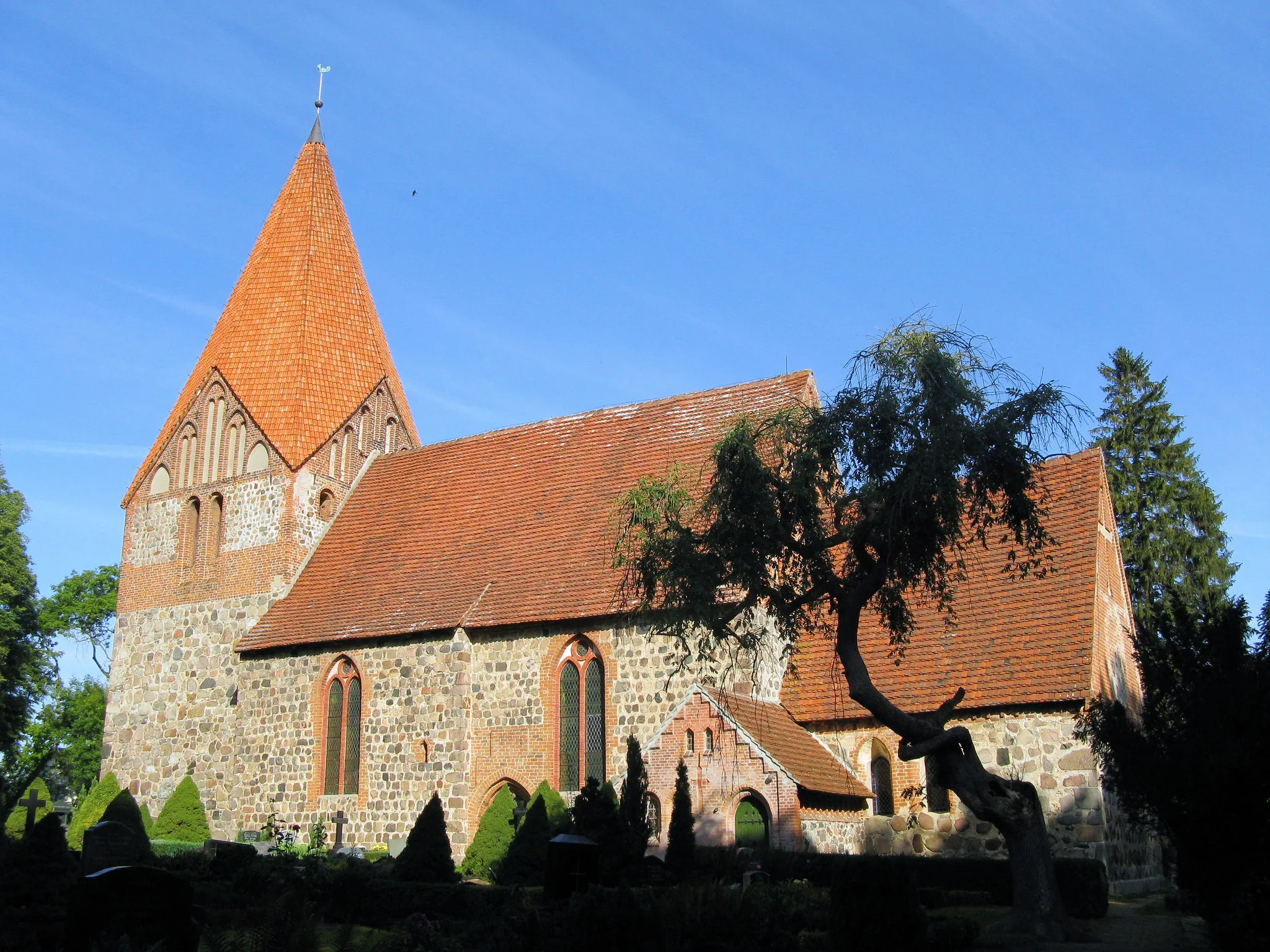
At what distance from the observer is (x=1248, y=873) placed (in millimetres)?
10250

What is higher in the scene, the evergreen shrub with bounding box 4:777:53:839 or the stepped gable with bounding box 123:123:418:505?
the stepped gable with bounding box 123:123:418:505

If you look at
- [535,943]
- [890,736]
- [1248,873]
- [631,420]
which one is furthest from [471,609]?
[1248,873]

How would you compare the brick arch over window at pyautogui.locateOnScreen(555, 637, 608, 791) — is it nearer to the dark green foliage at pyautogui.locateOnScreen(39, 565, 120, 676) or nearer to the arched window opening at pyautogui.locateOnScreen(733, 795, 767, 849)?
the arched window opening at pyautogui.locateOnScreen(733, 795, 767, 849)

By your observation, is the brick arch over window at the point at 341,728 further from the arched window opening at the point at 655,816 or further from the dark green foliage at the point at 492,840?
the arched window opening at the point at 655,816

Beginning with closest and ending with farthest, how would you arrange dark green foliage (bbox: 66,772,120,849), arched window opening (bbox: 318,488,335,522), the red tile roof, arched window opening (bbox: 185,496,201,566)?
the red tile roof
dark green foliage (bbox: 66,772,120,849)
arched window opening (bbox: 318,488,335,522)
arched window opening (bbox: 185,496,201,566)

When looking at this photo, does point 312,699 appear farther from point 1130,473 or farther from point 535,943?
point 1130,473

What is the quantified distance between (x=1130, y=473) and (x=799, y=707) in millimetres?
15921

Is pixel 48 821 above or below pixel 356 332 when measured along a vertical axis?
below

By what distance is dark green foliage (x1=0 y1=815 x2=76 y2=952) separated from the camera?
11.5m

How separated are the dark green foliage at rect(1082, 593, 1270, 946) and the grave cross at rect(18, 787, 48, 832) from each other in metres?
17.8

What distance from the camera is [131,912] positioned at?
35.4 ft

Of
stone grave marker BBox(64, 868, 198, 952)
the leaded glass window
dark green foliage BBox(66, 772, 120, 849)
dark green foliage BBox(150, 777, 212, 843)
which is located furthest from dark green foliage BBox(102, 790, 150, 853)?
stone grave marker BBox(64, 868, 198, 952)

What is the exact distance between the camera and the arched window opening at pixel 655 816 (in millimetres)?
18812

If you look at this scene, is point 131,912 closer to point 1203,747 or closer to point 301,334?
point 1203,747
